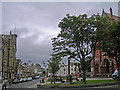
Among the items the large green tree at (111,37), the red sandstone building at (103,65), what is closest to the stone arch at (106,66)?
the red sandstone building at (103,65)

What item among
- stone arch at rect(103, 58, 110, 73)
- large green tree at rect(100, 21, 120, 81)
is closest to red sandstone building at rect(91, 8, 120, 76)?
stone arch at rect(103, 58, 110, 73)

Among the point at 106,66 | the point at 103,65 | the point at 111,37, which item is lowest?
the point at 106,66

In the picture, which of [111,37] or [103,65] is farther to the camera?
[103,65]

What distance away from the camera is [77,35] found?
23828 mm

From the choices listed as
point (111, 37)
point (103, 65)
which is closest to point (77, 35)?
point (111, 37)

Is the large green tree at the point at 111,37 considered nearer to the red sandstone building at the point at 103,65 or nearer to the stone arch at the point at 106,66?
the red sandstone building at the point at 103,65

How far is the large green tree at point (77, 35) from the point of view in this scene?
76.9 ft

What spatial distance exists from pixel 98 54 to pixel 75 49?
3274cm

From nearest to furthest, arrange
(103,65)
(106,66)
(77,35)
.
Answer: (77,35) → (106,66) → (103,65)

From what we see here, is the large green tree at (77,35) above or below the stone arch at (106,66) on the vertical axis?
above

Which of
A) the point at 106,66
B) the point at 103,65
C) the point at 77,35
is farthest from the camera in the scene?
the point at 103,65

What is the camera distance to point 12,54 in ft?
211

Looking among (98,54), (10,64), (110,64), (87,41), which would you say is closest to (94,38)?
(87,41)

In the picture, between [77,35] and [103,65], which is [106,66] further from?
[77,35]
